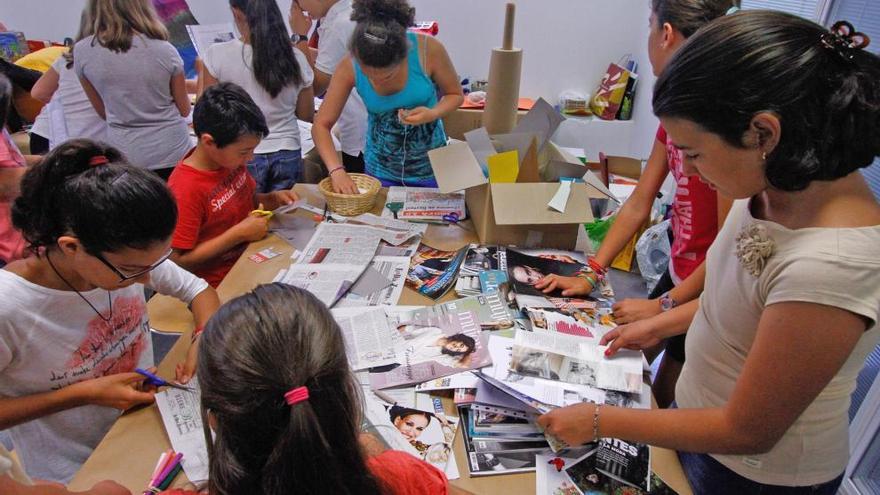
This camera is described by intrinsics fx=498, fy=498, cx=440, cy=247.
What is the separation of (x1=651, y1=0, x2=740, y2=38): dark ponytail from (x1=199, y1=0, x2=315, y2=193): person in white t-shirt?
1561 millimetres

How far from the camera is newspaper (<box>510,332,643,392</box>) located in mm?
1056

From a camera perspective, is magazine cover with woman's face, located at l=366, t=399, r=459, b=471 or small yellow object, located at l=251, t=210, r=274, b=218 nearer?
magazine cover with woman's face, located at l=366, t=399, r=459, b=471

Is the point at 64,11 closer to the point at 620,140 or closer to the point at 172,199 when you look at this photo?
the point at 172,199

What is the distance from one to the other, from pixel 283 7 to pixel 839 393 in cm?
403

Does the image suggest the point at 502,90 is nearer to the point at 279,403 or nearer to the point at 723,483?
the point at 723,483

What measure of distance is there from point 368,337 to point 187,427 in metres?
0.42

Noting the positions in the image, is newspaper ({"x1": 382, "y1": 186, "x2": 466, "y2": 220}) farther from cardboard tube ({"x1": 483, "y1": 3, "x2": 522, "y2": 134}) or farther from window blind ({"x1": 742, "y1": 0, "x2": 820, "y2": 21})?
window blind ({"x1": 742, "y1": 0, "x2": 820, "y2": 21})

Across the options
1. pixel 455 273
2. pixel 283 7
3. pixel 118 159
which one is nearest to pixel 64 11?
pixel 283 7

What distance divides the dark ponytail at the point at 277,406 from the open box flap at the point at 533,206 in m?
0.95

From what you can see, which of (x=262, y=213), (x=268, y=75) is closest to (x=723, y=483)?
(x=262, y=213)

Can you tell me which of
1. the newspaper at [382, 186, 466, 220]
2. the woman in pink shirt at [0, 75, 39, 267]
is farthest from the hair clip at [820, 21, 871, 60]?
the woman in pink shirt at [0, 75, 39, 267]

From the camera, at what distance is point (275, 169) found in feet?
7.44

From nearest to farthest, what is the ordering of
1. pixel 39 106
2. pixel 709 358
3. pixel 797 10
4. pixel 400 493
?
pixel 400 493 → pixel 709 358 → pixel 797 10 → pixel 39 106

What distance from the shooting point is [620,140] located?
3.82m
